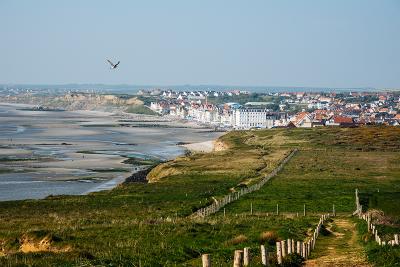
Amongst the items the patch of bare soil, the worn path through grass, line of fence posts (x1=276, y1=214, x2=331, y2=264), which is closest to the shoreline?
the worn path through grass

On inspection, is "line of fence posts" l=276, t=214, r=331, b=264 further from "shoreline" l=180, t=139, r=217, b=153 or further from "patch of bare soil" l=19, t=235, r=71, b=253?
"shoreline" l=180, t=139, r=217, b=153

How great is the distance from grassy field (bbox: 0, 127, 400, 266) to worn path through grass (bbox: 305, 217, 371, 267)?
→ 1369mm

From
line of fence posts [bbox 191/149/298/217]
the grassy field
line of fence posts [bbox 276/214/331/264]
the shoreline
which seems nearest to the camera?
line of fence posts [bbox 276/214/331/264]

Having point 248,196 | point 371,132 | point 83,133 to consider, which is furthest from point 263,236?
point 83,133

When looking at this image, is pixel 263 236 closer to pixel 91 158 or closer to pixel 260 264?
pixel 260 264

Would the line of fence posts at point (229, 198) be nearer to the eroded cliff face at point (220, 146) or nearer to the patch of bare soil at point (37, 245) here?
the patch of bare soil at point (37, 245)

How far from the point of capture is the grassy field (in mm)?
23297

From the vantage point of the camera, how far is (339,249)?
24047 millimetres

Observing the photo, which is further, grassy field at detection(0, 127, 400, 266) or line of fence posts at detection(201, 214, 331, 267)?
grassy field at detection(0, 127, 400, 266)

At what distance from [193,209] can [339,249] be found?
21.1 m

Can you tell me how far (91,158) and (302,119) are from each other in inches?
3677

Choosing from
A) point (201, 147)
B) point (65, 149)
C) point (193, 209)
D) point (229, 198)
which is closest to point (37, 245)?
point (193, 209)

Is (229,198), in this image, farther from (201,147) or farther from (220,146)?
(201,147)

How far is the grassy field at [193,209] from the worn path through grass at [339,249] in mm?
1369
